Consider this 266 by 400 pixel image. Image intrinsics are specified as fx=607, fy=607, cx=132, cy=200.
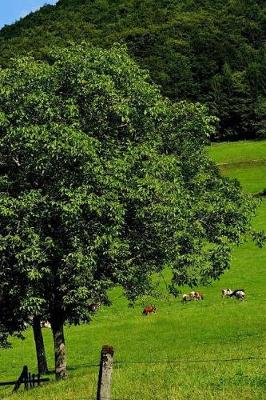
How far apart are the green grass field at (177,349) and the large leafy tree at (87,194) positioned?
123 inches

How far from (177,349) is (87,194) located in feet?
58.0

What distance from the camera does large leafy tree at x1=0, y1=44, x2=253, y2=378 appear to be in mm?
24688

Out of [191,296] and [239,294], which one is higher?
[191,296]

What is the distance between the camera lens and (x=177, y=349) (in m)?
39.0

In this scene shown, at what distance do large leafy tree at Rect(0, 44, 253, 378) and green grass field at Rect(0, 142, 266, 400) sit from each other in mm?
3127

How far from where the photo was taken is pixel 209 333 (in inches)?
1740

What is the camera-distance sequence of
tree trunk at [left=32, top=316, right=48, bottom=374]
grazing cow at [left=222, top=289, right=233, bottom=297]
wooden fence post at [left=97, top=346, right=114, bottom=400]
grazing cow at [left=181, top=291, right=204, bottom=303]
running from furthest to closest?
grazing cow at [left=222, top=289, right=233, bottom=297]
grazing cow at [left=181, top=291, right=204, bottom=303]
tree trunk at [left=32, top=316, right=48, bottom=374]
wooden fence post at [left=97, top=346, right=114, bottom=400]

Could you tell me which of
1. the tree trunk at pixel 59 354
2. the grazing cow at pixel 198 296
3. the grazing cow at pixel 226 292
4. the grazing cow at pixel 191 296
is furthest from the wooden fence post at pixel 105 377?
the grazing cow at pixel 226 292

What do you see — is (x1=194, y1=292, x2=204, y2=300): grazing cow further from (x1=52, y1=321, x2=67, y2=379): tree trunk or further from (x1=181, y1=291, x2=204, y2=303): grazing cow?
(x1=52, y1=321, x2=67, y2=379): tree trunk

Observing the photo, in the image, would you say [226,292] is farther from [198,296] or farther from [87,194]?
[87,194]

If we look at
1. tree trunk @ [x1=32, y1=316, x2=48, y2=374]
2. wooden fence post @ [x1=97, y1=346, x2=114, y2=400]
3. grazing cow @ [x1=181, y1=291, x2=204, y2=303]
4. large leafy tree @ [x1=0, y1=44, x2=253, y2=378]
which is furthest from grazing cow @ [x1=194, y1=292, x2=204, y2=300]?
wooden fence post @ [x1=97, y1=346, x2=114, y2=400]

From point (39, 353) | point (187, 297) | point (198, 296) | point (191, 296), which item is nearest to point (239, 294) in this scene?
point (198, 296)

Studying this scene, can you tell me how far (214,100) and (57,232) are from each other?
167998 mm

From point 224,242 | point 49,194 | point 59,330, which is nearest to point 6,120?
point 49,194
